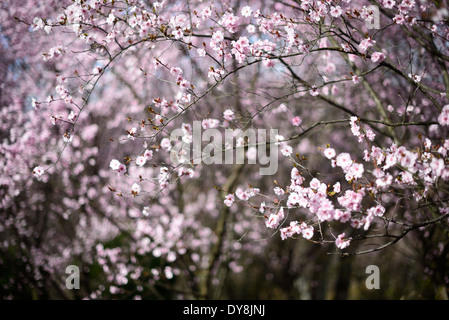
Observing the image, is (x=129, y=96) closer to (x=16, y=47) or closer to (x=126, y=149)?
(x=126, y=149)

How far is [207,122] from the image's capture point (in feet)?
13.0

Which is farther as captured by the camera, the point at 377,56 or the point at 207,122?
the point at 207,122

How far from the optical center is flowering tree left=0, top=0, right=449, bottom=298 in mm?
3193

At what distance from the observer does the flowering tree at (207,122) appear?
3.19 m

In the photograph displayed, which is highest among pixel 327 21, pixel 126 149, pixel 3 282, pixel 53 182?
pixel 327 21

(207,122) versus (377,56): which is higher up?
(377,56)

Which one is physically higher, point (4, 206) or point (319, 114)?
point (319, 114)

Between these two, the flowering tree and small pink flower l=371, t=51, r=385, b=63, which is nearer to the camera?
small pink flower l=371, t=51, r=385, b=63

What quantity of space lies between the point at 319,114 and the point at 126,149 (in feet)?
17.6

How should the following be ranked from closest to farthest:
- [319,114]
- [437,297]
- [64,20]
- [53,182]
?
1. [64,20]
2. [437,297]
3. [53,182]
4. [319,114]

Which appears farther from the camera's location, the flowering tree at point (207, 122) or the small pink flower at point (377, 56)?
the flowering tree at point (207, 122)
